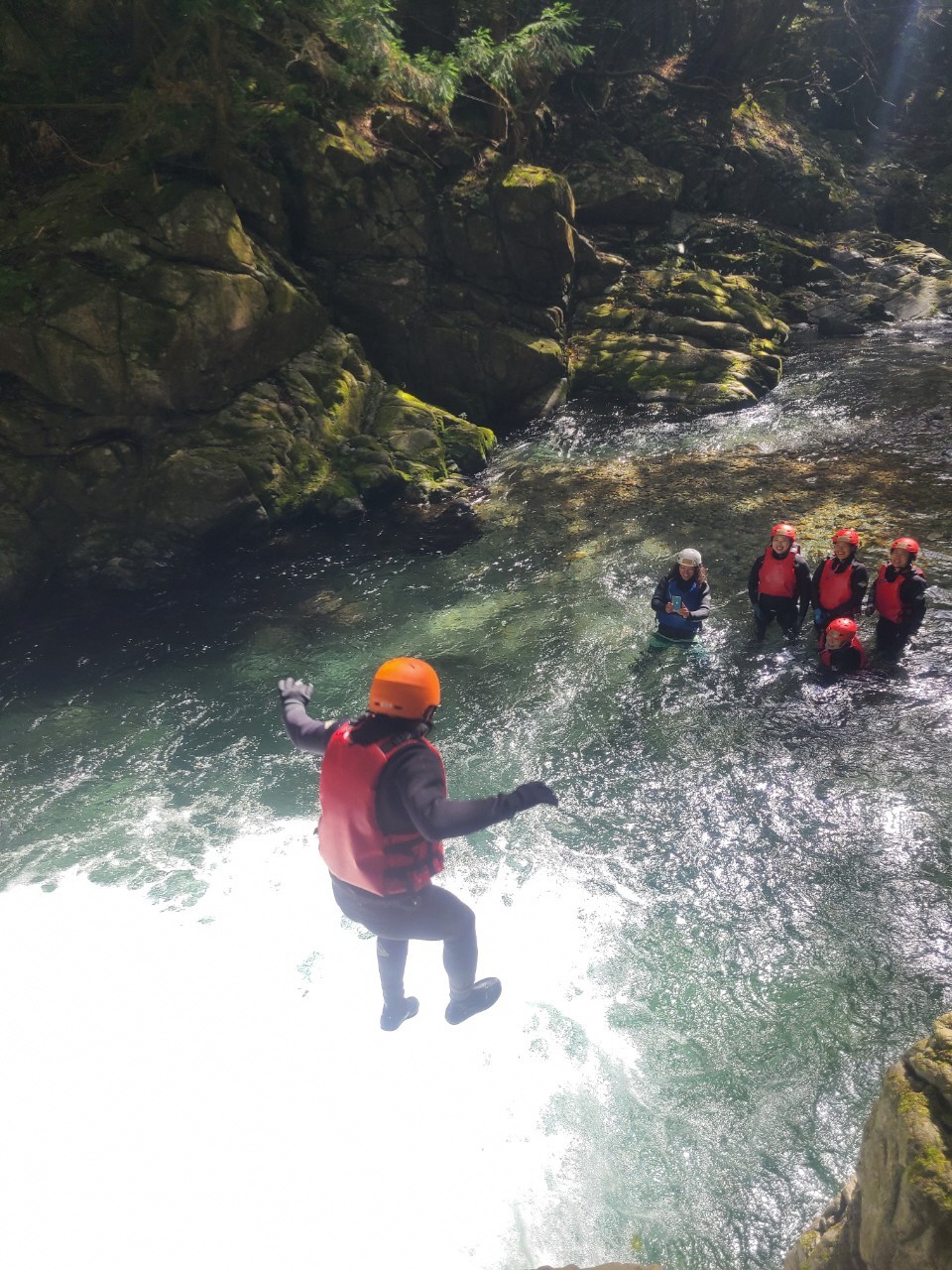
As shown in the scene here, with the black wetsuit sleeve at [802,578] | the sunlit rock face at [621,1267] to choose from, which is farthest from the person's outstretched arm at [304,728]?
the black wetsuit sleeve at [802,578]

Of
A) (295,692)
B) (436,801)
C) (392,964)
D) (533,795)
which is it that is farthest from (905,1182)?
(295,692)

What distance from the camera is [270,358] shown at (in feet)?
42.0

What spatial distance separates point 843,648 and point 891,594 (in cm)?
73

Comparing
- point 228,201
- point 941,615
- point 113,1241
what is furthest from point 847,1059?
point 228,201

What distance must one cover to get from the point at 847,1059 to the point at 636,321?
56.2 feet

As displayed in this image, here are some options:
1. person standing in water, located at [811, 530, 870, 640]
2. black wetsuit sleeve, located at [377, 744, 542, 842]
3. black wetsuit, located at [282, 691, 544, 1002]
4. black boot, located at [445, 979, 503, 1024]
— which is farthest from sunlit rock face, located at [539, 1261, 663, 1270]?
person standing in water, located at [811, 530, 870, 640]

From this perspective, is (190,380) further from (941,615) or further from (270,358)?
(941,615)

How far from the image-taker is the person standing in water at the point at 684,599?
8.02m

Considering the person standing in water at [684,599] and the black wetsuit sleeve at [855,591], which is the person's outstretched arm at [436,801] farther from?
the black wetsuit sleeve at [855,591]

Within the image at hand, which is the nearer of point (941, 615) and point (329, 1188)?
point (329, 1188)

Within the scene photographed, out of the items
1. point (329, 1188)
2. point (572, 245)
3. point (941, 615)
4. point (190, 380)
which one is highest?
point (572, 245)

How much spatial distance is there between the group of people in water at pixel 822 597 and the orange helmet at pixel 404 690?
5.08m

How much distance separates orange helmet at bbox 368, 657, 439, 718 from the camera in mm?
3568

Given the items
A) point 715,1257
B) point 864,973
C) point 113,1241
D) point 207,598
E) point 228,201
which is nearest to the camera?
point 715,1257
